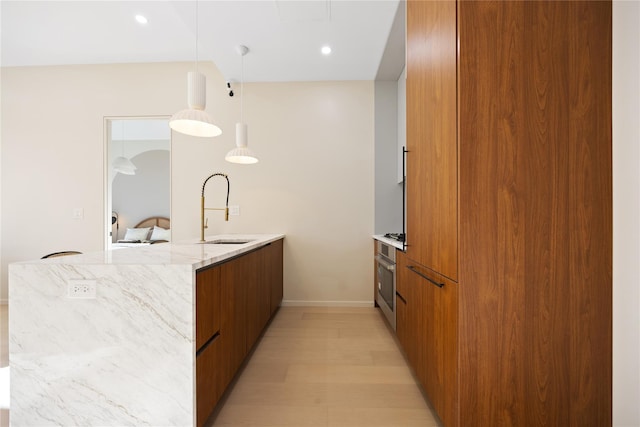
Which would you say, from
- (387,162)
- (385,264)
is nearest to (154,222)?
(387,162)

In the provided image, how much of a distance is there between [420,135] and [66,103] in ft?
13.7

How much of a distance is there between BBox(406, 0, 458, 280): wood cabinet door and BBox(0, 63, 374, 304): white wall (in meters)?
1.69

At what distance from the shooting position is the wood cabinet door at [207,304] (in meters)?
1.20

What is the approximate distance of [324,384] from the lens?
177 cm

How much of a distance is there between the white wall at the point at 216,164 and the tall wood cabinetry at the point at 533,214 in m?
2.31

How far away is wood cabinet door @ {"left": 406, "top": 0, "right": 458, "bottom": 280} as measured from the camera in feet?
3.93

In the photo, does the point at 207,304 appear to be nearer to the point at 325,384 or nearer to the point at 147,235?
the point at 325,384

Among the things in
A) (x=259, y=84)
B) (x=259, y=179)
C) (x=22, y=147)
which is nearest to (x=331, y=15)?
(x=259, y=84)

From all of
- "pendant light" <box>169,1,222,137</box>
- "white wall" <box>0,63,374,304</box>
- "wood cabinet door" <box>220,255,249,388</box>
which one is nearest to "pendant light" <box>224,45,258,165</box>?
"white wall" <box>0,63,374,304</box>

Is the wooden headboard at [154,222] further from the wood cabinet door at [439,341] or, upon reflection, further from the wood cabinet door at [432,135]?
the wood cabinet door at [439,341]

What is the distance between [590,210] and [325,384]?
5.17 feet

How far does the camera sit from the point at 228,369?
60.5 inches

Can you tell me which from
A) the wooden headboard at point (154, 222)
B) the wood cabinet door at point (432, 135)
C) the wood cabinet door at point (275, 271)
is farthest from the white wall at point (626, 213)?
the wooden headboard at point (154, 222)

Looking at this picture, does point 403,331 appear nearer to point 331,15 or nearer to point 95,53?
point 331,15
